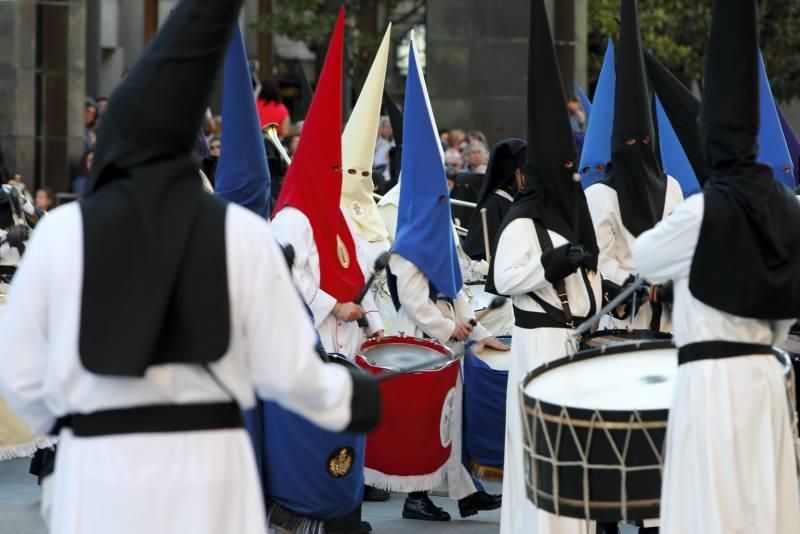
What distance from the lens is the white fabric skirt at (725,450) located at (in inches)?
236

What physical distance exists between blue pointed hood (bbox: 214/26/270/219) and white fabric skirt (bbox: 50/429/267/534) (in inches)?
178

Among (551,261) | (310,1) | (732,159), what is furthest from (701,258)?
(310,1)

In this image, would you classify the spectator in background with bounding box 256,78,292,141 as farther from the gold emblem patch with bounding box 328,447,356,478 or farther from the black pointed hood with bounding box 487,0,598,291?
the gold emblem patch with bounding box 328,447,356,478

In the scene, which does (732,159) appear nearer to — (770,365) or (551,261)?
(770,365)

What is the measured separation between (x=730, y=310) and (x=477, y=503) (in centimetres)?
407

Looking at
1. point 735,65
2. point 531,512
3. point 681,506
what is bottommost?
point 531,512

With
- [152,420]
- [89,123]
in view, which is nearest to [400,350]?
[152,420]

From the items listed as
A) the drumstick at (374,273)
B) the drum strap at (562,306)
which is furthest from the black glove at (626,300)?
the drumstick at (374,273)

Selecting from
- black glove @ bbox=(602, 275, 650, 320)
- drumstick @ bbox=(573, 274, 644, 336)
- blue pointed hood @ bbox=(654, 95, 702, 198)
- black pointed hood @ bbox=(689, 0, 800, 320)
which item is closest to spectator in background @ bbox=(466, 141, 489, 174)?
blue pointed hood @ bbox=(654, 95, 702, 198)

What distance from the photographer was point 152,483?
14.6ft

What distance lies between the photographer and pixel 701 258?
5.90m

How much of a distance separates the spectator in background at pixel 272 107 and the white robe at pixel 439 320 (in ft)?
28.4

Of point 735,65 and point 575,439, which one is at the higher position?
point 735,65

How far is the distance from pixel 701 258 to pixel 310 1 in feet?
70.8
